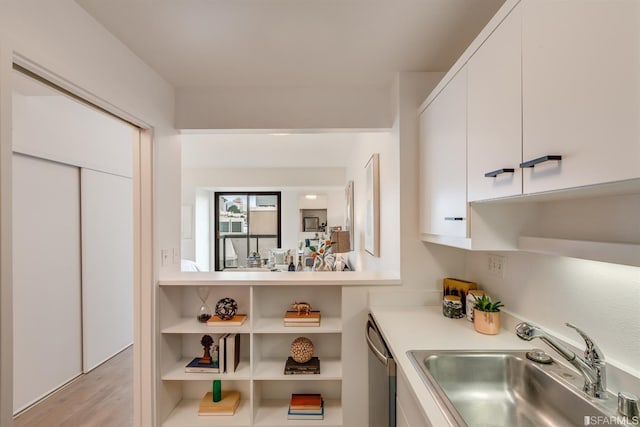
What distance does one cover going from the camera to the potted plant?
1.41 m

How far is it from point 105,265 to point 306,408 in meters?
2.55

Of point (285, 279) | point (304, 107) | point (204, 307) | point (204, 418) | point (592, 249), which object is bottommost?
point (204, 418)

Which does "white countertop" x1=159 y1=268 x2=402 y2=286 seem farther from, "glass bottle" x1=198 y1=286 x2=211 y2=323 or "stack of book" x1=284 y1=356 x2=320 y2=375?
"stack of book" x1=284 y1=356 x2=320 y2=375

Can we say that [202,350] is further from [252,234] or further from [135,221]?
[252,234]

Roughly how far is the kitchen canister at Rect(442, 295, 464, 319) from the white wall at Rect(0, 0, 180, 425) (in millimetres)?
1748

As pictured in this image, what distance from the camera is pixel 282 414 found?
197 cm

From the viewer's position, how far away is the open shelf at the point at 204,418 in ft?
6.25

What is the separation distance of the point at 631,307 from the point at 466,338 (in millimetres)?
604

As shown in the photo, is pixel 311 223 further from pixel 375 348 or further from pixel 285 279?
pixel 375 348

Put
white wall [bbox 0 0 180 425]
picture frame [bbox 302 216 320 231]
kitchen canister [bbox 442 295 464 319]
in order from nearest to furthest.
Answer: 1. white wall [bbox 0 0 180 425]
2. kitchen canister [bbox 442 295 464 319]
3. picture frame [bbox 302 216 320 231]

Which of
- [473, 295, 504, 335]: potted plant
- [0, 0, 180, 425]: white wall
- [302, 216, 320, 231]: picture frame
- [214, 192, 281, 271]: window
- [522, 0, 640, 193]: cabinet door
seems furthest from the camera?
[214, 192, 281, 271]: window

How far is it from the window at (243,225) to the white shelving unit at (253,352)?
15.8 ft

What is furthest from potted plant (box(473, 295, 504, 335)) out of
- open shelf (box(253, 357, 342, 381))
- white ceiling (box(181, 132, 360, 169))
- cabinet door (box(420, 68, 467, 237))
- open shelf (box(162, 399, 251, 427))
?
white ceiling (box(181, 132, 360, 169))

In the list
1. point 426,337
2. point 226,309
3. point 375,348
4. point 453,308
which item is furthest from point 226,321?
point 453,308
